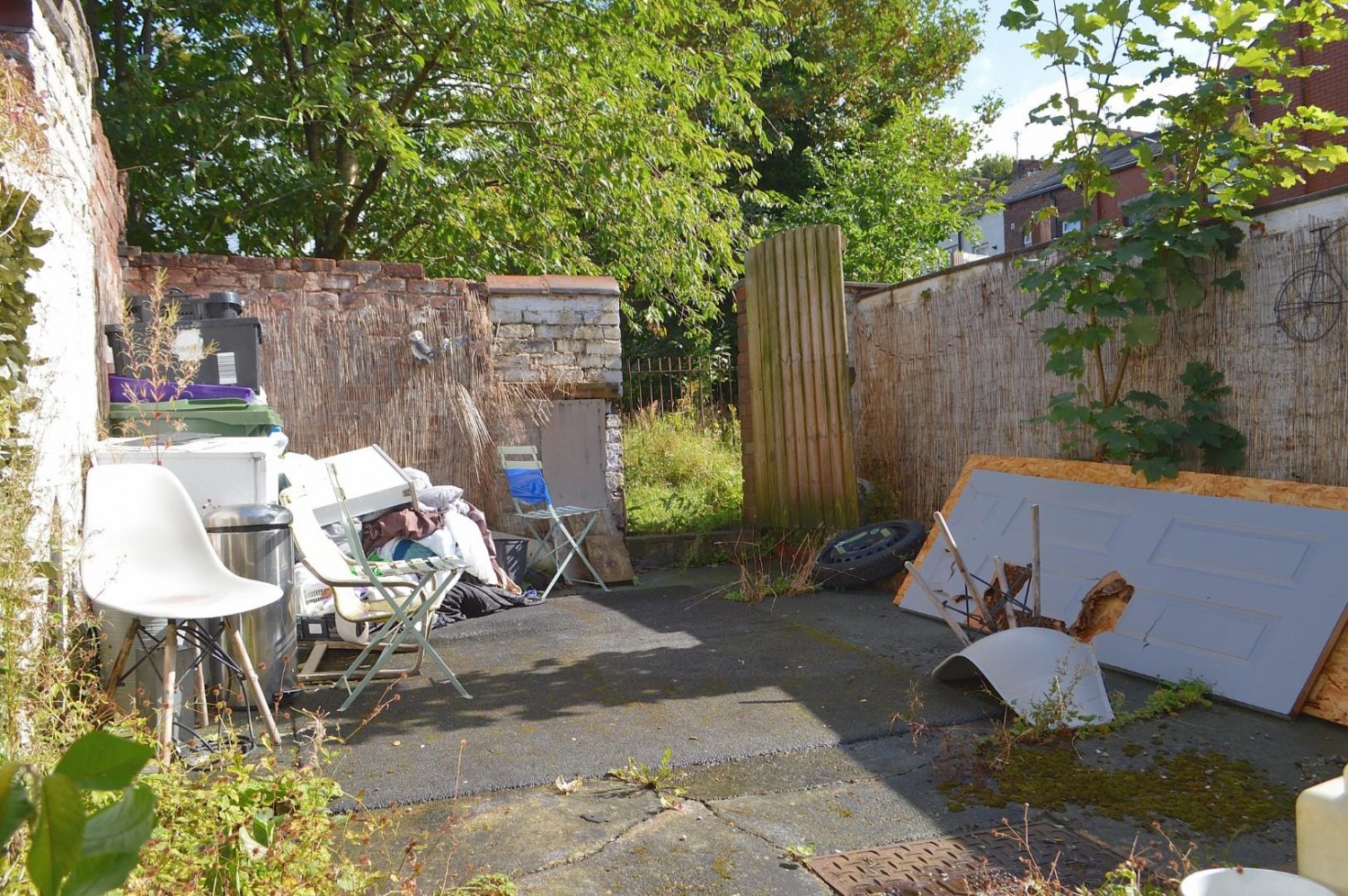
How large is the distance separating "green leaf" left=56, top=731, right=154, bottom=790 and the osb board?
4369mm

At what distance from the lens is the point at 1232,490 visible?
15.7 feet

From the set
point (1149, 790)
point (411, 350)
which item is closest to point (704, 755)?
point (1149, 790)

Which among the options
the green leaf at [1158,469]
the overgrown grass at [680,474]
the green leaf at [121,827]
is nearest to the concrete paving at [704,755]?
the green leaf at [1158,469]

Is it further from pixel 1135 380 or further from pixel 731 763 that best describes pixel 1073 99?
pixel 731 763

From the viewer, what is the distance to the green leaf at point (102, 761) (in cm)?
59

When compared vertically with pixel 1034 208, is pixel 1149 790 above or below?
below

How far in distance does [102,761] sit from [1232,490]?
517 cm

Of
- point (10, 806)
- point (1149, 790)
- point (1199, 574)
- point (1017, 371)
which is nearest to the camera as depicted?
point (10, 806)

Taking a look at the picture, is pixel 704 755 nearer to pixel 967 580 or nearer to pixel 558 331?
pixel 967 580

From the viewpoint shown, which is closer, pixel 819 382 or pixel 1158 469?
pixel 1158 469

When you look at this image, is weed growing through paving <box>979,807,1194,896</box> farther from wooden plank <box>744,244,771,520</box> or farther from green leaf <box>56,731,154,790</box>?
wooden plank <box>744,244,771,520</box>

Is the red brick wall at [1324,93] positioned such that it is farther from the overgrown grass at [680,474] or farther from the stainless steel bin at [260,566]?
the stainless steel bin at [260,566]

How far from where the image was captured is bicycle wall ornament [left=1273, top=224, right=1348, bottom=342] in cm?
458

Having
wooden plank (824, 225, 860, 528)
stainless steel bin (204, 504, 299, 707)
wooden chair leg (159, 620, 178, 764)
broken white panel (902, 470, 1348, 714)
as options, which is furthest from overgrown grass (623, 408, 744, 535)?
wooden chair leg (159, 620, 178, 764)
